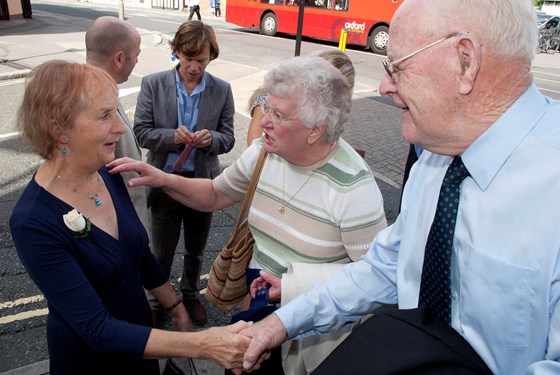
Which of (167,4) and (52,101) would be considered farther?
(167,4)

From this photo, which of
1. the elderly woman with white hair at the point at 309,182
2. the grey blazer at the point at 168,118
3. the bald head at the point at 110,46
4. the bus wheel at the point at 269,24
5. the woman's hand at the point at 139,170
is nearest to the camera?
the elderly woman with white hair at the point at 309,182

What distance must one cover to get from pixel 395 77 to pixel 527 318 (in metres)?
0.82

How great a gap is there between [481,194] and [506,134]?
0.61 ft

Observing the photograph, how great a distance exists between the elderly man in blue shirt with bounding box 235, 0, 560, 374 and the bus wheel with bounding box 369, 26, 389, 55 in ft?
57.9

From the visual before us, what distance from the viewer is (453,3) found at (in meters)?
1.28

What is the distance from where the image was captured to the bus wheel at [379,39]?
1784 cm

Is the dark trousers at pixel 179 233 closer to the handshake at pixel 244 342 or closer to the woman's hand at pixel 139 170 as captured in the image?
the woman's hand at pixel 139 170

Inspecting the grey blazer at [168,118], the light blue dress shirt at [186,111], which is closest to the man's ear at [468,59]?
the grey blazer at [168,118]

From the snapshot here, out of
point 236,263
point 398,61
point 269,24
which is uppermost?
point 398,61

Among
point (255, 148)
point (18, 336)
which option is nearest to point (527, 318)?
point (255, 148)

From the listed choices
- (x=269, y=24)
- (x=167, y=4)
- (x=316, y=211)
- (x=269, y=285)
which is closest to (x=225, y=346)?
(x=269, y=285)

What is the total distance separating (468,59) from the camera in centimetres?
127

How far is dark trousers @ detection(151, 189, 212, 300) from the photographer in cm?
335

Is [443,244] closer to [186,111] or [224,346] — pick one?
[224,346]
